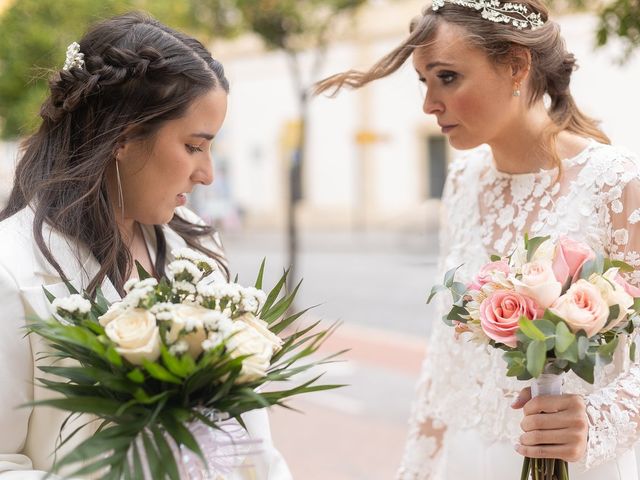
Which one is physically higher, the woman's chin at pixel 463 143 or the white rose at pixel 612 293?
the woman's chin at pixel 463 143

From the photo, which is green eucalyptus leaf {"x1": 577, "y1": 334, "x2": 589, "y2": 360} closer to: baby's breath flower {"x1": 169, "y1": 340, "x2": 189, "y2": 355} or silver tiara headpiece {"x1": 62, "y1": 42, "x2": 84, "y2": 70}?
baby's breath flower {"x1": 169, "y1": 340, "x2": 189, "y2": 355}

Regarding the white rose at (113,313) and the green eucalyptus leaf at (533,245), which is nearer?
the white rose at (113,313)

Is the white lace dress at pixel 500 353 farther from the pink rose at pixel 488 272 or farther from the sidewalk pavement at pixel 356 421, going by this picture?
the sidewalk pavement at pixel 356 421

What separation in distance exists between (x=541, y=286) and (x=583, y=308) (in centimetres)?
9

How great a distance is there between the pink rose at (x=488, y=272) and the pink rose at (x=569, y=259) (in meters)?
0.11

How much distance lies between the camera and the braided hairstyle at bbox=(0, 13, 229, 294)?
6.51 ft

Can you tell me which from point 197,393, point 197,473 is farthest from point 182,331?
point 197,473

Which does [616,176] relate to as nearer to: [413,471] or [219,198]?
[413,471]

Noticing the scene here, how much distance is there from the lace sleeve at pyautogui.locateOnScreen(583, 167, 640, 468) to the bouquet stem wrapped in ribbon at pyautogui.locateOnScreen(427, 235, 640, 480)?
17 cm

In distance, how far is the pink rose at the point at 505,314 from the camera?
67.4 inches

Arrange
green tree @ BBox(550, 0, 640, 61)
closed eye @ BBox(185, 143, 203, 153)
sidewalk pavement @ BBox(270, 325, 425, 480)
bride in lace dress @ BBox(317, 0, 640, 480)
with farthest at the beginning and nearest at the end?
sidewalk pavement @ BBox(270, 325, 425, 480) → green tree @ BBox(550, 0, 640, 61) → bride in lace dress @ BBox(317, 0, 640, 480) → closed eye @ BBox(185, 143, 203, 153)

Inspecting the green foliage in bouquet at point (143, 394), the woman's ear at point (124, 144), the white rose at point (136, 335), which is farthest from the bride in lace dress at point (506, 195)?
the white rose at point (136, 335)

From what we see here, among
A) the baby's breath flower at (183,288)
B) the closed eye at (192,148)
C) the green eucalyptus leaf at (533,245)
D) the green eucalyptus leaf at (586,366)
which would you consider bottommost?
the green eucalyptus leaf at (586,366)

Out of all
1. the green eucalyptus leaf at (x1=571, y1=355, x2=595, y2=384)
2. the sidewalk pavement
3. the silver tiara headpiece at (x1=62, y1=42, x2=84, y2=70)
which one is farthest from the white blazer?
the sidewalk pavement
